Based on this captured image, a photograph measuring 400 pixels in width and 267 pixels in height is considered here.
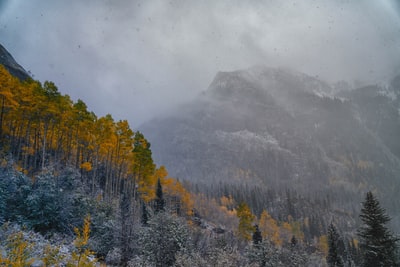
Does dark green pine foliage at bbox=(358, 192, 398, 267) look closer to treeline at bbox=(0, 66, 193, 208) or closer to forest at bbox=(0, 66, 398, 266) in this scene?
forest at bbox=(0, 66, 398, 266)

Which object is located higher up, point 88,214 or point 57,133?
point 57,133

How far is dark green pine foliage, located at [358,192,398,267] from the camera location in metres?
16.5

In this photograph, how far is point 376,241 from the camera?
17.0 metres

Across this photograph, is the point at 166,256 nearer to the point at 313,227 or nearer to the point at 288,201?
the point at 313,227

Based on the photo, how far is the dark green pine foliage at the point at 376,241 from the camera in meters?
16.5

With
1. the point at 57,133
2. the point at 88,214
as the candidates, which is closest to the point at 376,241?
the point at 88,214

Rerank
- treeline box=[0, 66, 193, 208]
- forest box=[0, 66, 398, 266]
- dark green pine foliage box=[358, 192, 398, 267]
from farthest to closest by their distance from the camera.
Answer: treeline box=[0, 66, 193, 208] → dark green pine foliage box=[358, 192, 398, 267] → forest box=[0, 66, 398, 266]

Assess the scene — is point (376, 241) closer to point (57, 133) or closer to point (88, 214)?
point (88, 214)

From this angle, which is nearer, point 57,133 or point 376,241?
point 376,241

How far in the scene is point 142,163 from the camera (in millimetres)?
37344

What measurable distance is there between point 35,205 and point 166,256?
903cm

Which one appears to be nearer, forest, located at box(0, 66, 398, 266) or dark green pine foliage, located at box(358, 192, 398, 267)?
forest, located at box(0, 66, 398, 266)

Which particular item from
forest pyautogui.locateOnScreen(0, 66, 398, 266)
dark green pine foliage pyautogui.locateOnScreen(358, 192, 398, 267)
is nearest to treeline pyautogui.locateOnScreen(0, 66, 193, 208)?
forest pyautogui.locateOnScreen(0, 66, 398, 266)

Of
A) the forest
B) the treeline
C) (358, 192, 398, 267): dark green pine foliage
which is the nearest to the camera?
the forest
